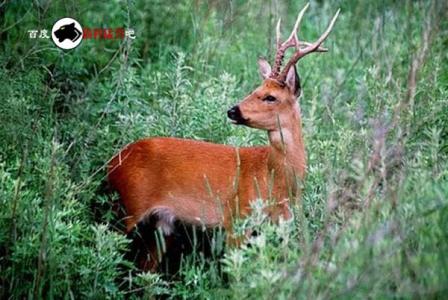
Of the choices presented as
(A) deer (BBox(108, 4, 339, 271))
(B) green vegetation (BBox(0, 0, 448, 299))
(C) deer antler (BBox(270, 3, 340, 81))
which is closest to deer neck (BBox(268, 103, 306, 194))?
(A) deer (BBox(108, 4, 339, 271))

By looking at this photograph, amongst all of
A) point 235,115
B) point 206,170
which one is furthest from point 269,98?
point 206,170

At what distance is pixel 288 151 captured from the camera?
253 inches

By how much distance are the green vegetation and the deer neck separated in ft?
0.42

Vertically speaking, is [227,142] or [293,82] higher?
[293,82]

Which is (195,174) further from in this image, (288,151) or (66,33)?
(66,33)

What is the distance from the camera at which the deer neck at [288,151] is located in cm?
638

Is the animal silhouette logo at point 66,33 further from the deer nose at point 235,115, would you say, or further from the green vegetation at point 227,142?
the deer nose at point 235,115

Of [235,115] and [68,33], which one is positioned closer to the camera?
[235,115]

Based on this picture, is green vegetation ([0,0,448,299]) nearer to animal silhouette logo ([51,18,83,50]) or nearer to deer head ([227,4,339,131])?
animal silhouette logo ([51,18,83,50])

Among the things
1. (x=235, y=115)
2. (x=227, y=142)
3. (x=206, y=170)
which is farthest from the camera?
(x=227, y=142)

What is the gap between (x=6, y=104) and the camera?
614 cm

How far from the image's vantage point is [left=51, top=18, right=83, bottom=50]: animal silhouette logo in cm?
723

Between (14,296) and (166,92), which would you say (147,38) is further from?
(14,296)

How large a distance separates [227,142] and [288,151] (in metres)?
0.64
